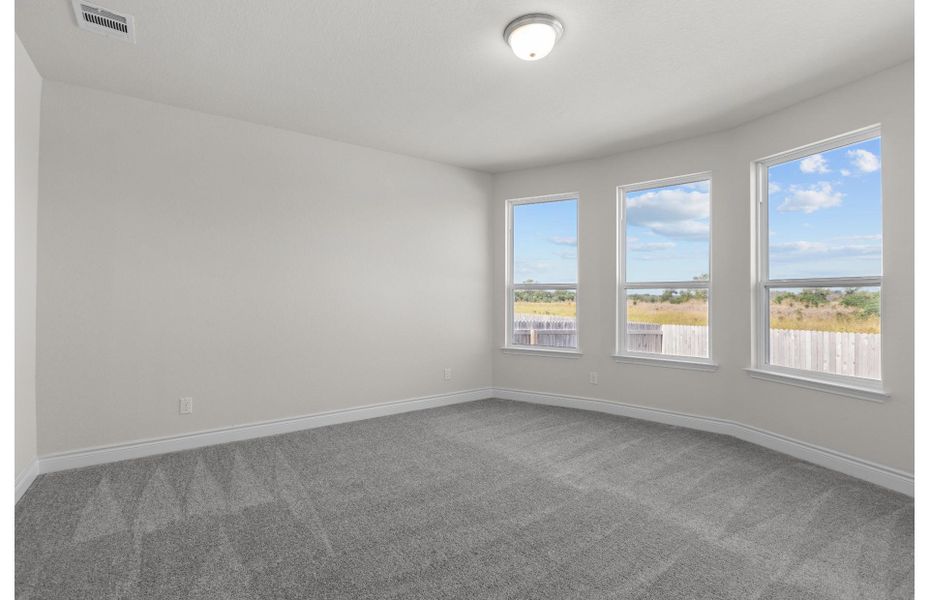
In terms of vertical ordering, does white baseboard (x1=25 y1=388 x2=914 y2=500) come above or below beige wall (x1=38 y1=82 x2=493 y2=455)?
below

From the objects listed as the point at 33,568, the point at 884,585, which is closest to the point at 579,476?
the point at 884,585

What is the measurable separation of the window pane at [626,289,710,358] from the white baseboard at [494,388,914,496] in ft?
2.00

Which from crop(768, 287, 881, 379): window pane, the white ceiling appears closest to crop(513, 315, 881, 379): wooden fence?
crop(768, 287, 881, 379): window pane

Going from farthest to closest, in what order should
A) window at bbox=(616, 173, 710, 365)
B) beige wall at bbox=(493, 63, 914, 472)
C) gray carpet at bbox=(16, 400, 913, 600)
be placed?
window at bbox=(616, 173, 710, 365), beige wall at bbox=(493, 63, 914, 472), gray carpet at bbox=(16, 400, 913, 600)

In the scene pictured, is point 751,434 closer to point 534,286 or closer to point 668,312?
point 668,312

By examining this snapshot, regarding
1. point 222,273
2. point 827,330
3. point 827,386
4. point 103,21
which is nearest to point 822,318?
point 827,330

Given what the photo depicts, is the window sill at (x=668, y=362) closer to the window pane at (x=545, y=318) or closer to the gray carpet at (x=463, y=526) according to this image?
the window pane at (x=545, y=318)

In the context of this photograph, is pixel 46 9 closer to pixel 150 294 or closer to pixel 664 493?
pixel 150 294

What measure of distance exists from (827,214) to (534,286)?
2777 mm

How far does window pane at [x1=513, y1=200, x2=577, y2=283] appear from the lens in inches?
198

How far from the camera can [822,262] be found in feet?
10.7

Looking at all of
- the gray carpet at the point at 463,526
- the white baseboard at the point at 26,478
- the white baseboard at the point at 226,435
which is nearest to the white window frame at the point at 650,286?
the gray carpet at the point at 463,526

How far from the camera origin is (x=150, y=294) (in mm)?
3373

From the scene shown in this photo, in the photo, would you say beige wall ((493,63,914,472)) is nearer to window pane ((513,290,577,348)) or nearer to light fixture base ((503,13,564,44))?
window pane ((513,290,577,348))
